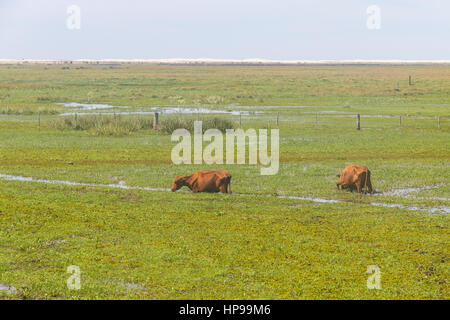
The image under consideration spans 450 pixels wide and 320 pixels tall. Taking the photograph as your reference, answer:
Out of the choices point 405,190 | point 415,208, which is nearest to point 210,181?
point 415,208

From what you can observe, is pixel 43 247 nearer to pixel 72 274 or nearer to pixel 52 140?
pixel 72 274

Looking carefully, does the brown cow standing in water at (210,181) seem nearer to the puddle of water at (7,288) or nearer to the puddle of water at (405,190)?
the puddle of water at (405,190)

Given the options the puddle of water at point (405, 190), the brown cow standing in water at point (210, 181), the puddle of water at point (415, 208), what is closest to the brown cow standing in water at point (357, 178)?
the puddle of water at point (405, 190)

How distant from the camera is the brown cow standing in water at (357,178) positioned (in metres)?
20.8

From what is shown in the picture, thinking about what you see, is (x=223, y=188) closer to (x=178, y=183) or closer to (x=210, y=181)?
(x=210, y=181)

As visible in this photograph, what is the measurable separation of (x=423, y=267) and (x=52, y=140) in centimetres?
2914

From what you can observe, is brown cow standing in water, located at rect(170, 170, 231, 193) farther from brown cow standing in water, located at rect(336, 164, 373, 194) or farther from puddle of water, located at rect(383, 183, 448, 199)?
puddle of water, located at rect(383, 183, 448, 199)

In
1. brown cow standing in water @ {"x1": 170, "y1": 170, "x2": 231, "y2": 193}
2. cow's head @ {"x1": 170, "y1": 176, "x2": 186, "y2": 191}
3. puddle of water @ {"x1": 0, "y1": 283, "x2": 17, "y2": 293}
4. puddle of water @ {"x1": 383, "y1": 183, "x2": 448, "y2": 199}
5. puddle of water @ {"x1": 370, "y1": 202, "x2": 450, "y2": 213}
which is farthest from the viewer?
cow's head @ {"x1": 170, "y1": 176, "x2": 186, "y2": 191}

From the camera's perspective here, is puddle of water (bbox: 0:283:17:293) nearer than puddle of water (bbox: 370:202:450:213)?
Yes

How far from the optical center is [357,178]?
20.8m

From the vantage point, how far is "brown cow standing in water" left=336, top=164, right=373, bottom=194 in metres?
20.8

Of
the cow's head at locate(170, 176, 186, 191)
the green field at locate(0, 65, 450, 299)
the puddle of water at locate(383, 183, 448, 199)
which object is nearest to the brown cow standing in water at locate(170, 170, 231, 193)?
the cow's head at locate(170, 176, 186, 191)

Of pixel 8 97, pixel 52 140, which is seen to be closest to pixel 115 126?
pixel 52 140

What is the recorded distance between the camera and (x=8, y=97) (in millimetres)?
80938
